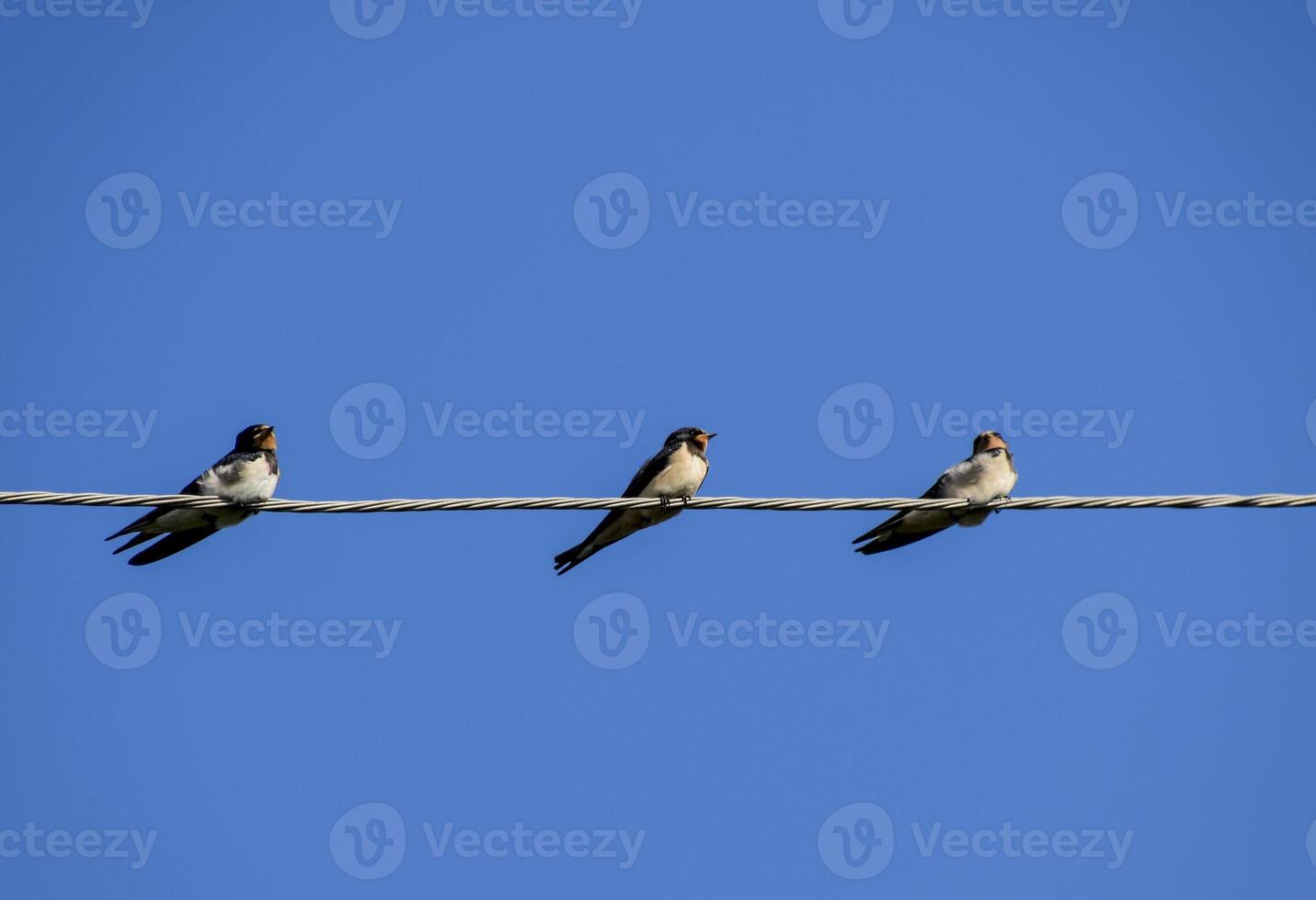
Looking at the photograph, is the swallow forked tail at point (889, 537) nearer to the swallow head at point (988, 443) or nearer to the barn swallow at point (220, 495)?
the swallow head at point (988, 443)

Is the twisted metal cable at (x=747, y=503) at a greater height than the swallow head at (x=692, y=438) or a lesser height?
lesser

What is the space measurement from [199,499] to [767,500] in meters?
2.87

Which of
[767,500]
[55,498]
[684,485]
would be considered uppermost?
[684,485]

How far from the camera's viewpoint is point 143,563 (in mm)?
10117

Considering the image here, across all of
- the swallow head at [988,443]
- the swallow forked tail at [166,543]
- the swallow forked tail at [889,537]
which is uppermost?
the swallow head at [988,443]

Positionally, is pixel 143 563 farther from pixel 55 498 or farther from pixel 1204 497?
pixel 1204 497

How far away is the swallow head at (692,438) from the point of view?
1073 centimetres

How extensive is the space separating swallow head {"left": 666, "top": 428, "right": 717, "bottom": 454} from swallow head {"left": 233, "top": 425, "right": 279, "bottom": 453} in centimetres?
240

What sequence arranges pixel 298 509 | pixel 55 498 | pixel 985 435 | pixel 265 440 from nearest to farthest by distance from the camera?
pixel 55 498
pixel 298 509
pixel 265 440
pixel 985 435

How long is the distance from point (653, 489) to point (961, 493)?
1.78 meters

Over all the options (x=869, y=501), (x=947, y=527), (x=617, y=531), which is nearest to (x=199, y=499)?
(x=617, y=531)

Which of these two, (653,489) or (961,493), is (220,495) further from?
(961,493)

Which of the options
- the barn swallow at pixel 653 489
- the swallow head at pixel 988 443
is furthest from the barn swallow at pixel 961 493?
the barn swallow at pixel 653 489

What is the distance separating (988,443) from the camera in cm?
1066
